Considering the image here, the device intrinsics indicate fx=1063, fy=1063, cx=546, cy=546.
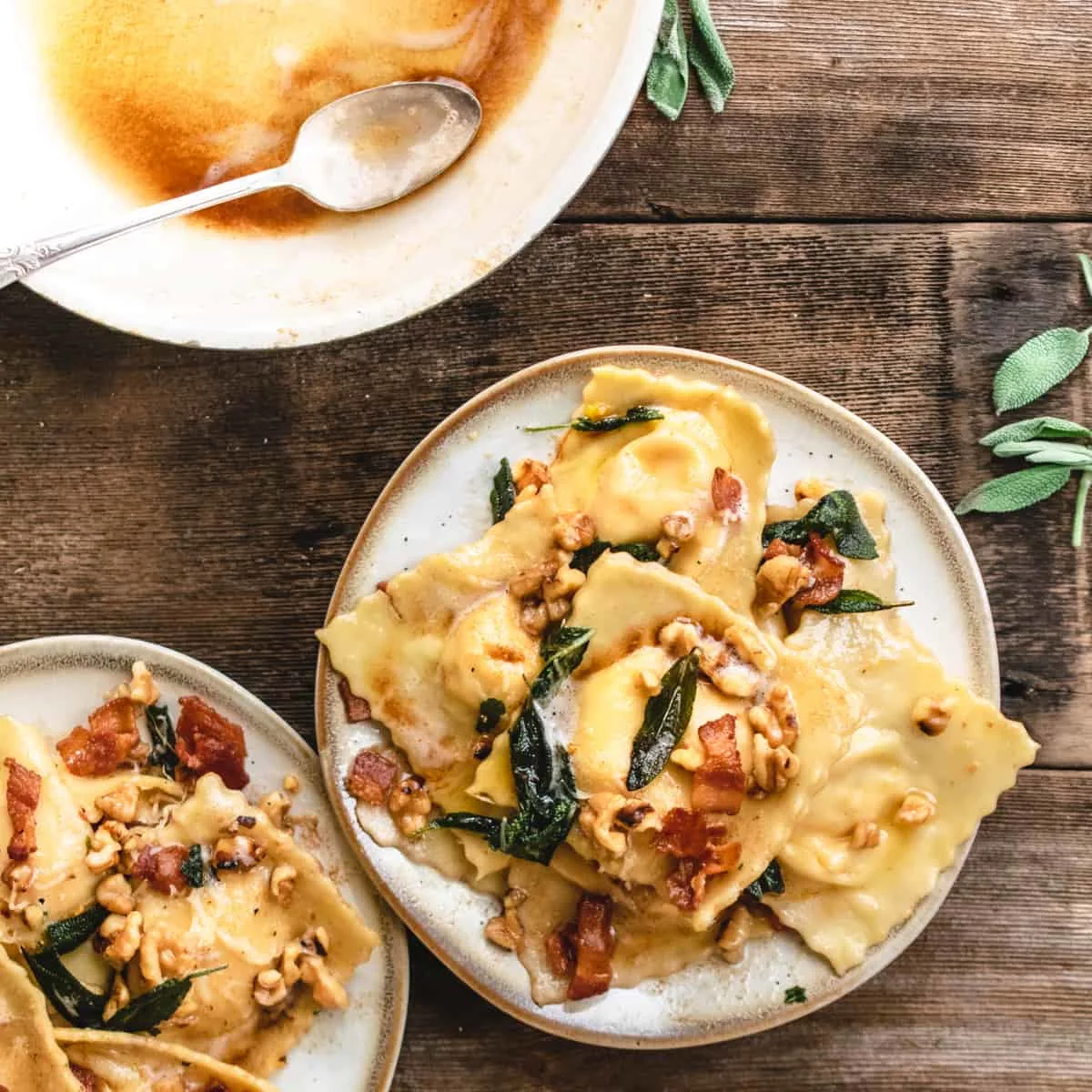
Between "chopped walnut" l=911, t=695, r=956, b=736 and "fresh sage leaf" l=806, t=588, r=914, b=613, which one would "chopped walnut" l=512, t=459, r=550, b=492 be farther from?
"chopped walnut" l=911, t=695, r=956, b=736

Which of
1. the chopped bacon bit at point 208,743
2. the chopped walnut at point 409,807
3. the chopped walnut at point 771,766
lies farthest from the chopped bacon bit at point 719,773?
the chopped bacon bit at point 208,743

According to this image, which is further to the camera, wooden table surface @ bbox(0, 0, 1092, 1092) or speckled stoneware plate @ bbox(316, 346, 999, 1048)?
wooden table surface @ bbox(0, 0, 1092, 1092)

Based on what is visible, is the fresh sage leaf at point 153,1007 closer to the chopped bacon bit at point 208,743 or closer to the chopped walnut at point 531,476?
the chopped bacon bit at point 208,743

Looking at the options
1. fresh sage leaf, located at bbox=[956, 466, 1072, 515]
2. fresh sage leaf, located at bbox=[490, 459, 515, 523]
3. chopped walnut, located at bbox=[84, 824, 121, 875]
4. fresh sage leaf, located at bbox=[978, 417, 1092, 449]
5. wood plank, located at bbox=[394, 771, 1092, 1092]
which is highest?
fresh sage leaf, located at bbox=[490, 459, 515, 523]

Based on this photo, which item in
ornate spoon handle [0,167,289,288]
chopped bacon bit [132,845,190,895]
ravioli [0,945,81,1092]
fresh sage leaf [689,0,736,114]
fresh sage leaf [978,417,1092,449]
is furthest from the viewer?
fresh sage leaf [978,417,1092,449]

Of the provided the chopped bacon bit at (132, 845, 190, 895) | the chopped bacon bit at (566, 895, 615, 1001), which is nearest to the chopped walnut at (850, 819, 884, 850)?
the chopped bacon bit at (566, 895, 615, 1001)

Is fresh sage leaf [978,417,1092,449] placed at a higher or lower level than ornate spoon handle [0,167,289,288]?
lower

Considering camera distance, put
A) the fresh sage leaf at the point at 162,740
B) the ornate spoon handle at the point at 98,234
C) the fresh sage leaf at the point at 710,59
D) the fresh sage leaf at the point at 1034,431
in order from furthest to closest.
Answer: the fresh sage leaf at the point at 1034,431 → the fresh sage leaf at the point at 710,59 → the fresh sage leaf at the point at 162,740 → the ornate spoon handle at the point at 98,234
